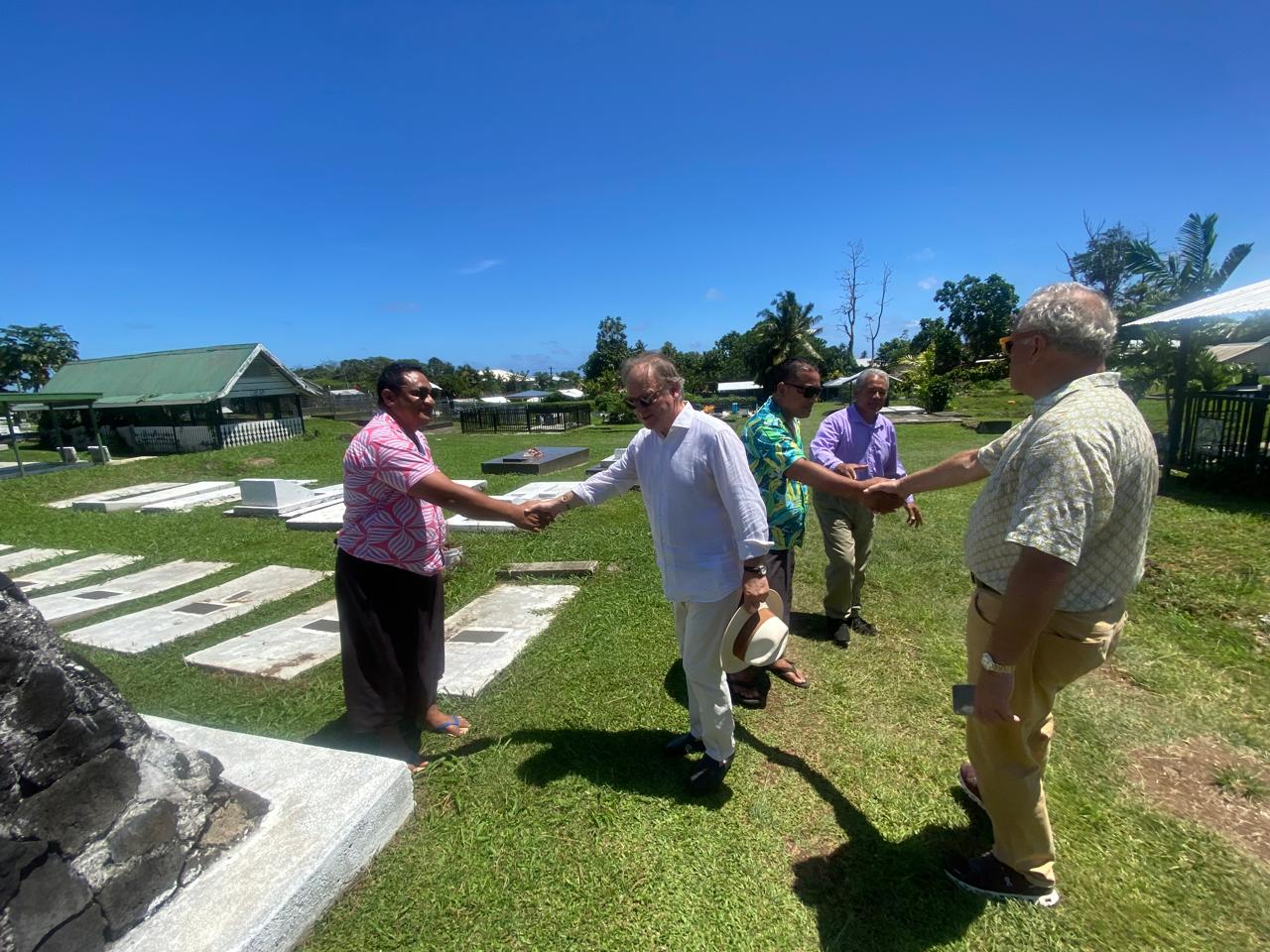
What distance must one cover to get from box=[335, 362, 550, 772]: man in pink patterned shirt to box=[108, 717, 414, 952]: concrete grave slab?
1.29 feet

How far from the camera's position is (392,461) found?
2527 mm

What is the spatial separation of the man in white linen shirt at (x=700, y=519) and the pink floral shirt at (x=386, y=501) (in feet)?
3.17

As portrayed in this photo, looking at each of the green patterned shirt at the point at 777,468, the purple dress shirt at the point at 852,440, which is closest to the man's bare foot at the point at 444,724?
the green patterned shirt at the point at 777,468

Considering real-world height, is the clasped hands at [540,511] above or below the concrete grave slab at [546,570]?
above

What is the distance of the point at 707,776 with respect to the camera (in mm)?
2656

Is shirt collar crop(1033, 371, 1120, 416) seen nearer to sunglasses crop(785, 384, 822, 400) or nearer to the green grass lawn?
sunglasses crop(785, 384, 822, 400)

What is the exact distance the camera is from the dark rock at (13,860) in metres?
1.55

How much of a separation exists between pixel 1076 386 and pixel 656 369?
1383mm

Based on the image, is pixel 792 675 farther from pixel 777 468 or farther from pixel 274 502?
pixel 274 502

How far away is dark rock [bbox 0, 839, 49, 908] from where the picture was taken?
1555 mm

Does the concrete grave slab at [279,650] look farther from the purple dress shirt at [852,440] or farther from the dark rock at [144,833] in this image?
the purple dress shirt at [852,440]

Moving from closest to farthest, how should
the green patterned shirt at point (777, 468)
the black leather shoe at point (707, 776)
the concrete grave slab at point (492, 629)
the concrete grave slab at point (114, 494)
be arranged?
the black leather shoe at point (707, 776)
the green patterned shirt at point (777, 468)
the concrete grave slab at point (492, 629)
the concrete grave slab at point (114, 494)

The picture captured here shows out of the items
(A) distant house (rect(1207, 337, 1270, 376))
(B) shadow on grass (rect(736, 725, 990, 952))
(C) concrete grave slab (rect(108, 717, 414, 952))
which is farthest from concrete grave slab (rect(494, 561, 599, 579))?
(A) distant house (rect(1207, 337, 1270, 376))

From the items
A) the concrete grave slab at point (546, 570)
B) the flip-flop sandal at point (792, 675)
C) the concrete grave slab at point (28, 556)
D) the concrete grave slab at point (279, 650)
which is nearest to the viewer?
the flip-flop sandal at point (792, 675)
